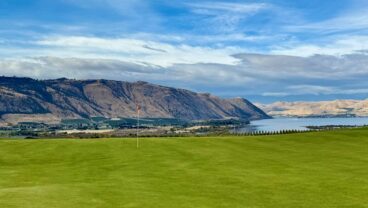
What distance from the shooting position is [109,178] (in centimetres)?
4059

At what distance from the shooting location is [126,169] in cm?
4691

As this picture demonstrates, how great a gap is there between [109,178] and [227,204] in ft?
50.8

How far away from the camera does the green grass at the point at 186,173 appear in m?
29.6

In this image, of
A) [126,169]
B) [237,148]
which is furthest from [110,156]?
[237,148]

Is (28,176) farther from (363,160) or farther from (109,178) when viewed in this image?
(363,160)

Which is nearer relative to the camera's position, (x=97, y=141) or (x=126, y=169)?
(x=126, y=169)

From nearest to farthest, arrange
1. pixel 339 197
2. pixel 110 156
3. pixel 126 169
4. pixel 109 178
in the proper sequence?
pixel 339 197 < pixel 109 178 < pixel 126 169 < pixel 110 156

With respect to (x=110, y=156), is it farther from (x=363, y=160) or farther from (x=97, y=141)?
(x=363, y=160)

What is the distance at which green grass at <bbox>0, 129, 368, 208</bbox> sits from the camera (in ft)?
97.1

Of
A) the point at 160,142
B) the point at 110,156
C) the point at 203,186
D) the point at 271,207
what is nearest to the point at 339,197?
the point at 271,207

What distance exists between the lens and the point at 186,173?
43156mm

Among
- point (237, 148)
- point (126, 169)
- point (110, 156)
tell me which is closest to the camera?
point (126, 169)

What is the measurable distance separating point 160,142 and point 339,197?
140 feet

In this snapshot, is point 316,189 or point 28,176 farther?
point 28,176
